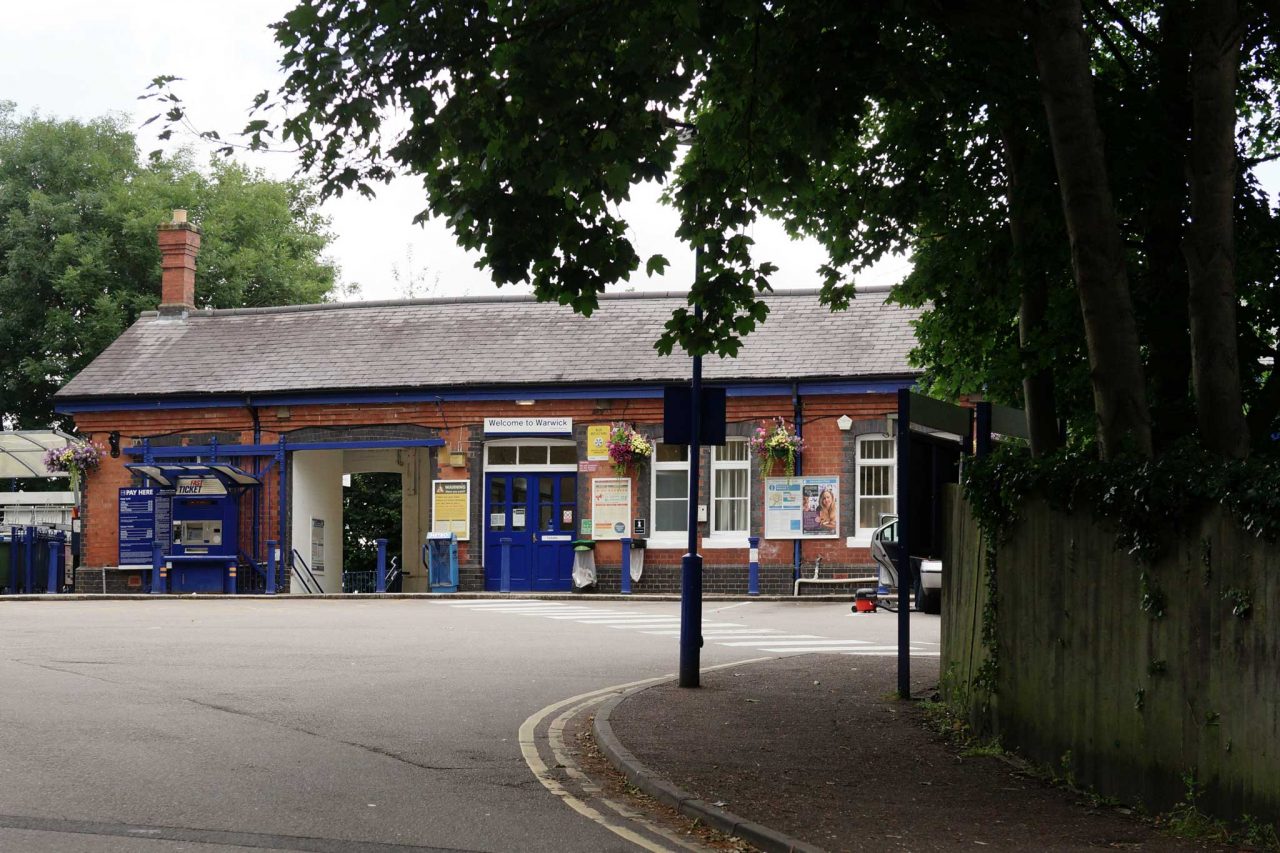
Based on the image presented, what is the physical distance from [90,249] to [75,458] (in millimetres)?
14381

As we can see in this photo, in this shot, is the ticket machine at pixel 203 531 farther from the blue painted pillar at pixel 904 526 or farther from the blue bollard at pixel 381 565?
the blue painted pillar at pixel 904 526

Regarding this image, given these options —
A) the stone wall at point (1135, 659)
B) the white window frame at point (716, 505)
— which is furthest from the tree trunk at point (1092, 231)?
the white window frame at point (716, 505)

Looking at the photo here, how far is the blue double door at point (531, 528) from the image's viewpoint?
31469 mm

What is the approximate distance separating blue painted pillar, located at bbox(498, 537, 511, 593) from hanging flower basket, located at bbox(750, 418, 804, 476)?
18.2 feet

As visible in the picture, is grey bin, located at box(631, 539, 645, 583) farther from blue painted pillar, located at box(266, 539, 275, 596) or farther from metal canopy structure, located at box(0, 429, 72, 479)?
metal canopy structure, located at box(0, 429, 72, 479)

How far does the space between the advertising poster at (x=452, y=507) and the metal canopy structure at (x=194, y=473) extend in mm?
4181

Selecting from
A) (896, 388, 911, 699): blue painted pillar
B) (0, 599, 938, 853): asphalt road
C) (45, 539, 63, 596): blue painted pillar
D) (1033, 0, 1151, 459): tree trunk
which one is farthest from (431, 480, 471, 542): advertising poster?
(1033, 0, 1151, 459): tree trunk

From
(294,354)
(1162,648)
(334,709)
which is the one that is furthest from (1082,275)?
(294,354)

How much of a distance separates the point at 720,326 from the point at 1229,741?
6175 mm

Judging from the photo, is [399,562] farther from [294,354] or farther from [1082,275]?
[1082,275]

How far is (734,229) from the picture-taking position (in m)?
12.0

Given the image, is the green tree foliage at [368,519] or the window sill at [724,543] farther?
the green tree foliage at [368,519]

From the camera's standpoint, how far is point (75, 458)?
33312mm

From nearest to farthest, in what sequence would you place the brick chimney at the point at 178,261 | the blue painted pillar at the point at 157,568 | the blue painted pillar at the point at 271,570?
the blue painted pillar at the point at 271,570 → the blue painted pillar at the point at 157,568 → the brick chimney at the point at 178,261
